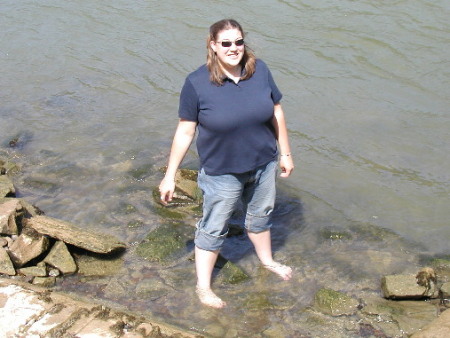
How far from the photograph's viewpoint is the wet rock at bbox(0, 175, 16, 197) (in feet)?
21.7

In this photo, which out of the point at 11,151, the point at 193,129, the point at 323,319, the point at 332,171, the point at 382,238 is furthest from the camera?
the point at 11,151

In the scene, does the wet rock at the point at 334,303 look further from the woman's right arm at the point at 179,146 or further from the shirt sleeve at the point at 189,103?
the shirt sleeve at the point at 189,103

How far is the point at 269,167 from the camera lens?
4.73 meters

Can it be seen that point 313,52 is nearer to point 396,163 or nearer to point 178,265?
point 396,163

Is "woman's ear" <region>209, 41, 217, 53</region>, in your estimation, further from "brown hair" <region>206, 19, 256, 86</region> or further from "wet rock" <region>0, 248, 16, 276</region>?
"wet rock" <region>0, 248, 16, 276</region>

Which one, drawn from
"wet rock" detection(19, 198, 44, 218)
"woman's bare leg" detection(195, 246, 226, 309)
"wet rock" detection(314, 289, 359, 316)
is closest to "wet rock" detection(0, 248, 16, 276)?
"wet rock" detection(19, 198, 44, 218)

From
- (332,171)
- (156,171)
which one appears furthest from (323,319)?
(156,171)

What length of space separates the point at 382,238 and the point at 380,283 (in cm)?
80

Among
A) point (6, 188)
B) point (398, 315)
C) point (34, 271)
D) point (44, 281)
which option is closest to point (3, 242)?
point (34, 271)

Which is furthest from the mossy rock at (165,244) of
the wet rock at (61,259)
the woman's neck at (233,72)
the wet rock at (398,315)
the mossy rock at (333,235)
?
the woman's neck at (233,72)

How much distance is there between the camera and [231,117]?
4.27 meters

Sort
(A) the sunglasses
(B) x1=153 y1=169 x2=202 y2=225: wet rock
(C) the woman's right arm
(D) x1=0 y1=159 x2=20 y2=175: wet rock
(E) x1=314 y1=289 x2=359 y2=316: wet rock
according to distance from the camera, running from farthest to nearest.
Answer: (D) x1=0 y1=159 x2=20 y2=175: wet rock < (B) x1=153 y1=169 x2=202 y2=225: wet rock < (E) x1=314 y1=289 x2=359 y2=316: wet rock < (C) the woman's right arm < (A) the sunglasses

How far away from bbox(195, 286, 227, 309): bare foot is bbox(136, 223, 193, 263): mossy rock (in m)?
0.65

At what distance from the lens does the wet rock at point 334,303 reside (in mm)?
4988
